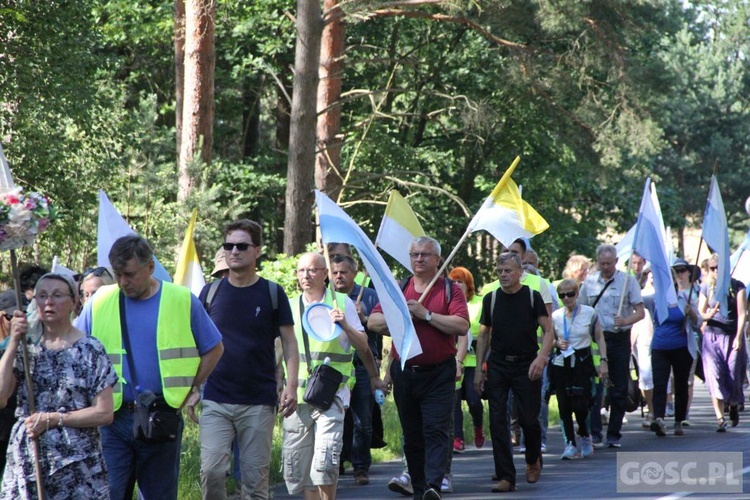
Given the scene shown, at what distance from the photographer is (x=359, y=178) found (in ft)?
85.0

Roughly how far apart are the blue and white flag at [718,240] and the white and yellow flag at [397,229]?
4482 mm

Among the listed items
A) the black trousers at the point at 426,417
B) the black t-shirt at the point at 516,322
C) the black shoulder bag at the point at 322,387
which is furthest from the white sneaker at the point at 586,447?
the black shoulder bag at the point at 322,387

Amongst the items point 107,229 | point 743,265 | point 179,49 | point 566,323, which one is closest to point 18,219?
point 107,229

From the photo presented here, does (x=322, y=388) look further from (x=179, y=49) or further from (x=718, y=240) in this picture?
(x=179, y=49)

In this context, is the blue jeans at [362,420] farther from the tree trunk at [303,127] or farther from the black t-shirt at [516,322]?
the tree trunk at [303,127]

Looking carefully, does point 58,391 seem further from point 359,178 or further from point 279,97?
point 279,97

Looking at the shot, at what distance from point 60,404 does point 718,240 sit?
35.0 ft

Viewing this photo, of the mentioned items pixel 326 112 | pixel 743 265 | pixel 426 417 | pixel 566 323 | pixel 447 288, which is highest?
pixel 326 112

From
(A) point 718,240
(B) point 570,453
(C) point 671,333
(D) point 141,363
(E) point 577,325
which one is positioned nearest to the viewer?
(D) point 141,363

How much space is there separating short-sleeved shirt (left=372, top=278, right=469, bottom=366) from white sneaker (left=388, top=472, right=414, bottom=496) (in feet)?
4.36

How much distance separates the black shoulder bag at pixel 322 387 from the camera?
8133 millimetres

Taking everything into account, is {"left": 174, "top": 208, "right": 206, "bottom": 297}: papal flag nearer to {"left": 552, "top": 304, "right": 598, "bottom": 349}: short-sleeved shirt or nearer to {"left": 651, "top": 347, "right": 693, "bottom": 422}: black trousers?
{"left": 552, "top": 304, "right": 598, "bottom": 349}: short-sleeved shirt

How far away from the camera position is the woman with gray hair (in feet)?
18.7

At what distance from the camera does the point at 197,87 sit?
853 inches
